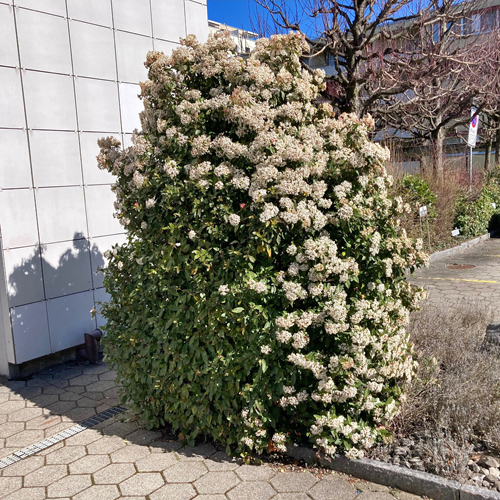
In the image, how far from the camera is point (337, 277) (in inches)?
139

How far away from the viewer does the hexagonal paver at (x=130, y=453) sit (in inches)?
150

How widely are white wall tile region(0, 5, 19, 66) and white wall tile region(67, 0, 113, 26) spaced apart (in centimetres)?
73

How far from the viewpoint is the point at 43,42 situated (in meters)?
5.54

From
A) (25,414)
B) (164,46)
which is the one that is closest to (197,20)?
(164,46)

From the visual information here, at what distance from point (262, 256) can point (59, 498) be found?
2.03m

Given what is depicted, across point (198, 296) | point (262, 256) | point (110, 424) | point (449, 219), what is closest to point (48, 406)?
point (110, 424)

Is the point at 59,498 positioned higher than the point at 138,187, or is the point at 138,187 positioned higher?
the point at 138,187

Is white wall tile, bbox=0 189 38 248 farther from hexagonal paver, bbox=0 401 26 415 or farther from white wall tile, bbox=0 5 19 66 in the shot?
hexagonal paver, bbox=0 401 26 415

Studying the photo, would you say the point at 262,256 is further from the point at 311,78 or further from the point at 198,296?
the point at 311,78

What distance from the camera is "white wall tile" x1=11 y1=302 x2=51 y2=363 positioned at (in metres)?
5.43

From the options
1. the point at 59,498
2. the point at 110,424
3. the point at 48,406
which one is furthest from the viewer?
the point at 48,406

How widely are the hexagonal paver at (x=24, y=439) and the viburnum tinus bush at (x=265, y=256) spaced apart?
117 cm

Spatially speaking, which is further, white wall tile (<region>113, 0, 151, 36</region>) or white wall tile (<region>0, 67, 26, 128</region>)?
white wall tile (<region>113, 0, 151, 36</region>)

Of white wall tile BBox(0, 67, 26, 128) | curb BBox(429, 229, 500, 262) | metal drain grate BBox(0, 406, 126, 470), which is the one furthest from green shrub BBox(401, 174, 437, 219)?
metal drain grate BBox(0, 406, 126, 470)
